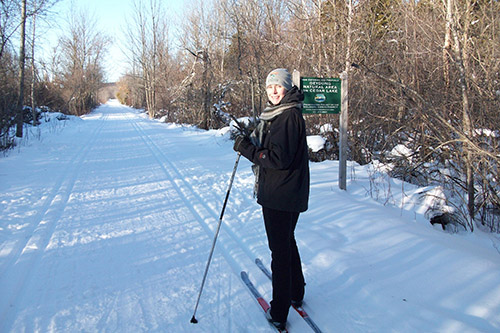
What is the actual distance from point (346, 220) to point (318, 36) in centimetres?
700

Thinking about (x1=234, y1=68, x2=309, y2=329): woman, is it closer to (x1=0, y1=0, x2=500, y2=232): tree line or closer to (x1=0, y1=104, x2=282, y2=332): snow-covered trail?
(x1=0, y1=104, x2=282, y2=332): snow-covered trail

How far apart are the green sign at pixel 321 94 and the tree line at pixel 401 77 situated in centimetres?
52

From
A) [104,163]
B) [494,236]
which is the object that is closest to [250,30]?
[104,163]

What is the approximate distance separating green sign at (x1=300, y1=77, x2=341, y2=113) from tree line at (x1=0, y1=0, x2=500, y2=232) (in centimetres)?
52

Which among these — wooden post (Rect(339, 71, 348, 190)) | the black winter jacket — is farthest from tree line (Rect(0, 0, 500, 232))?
the black winter jacket

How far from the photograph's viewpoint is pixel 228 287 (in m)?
3.16

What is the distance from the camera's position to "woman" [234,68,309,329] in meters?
2.38

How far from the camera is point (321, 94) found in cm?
584

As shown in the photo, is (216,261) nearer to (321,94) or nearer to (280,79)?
(280,79)

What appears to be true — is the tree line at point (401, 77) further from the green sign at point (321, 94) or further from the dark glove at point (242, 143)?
the dark glove at point (242, 143)

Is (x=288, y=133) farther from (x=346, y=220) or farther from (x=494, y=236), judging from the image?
(x=494, y=236)

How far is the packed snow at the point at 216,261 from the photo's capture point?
8.87ft

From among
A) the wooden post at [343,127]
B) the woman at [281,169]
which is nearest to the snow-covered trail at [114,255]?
the woman at [281,169]

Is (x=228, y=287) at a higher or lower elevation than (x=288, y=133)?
lower
